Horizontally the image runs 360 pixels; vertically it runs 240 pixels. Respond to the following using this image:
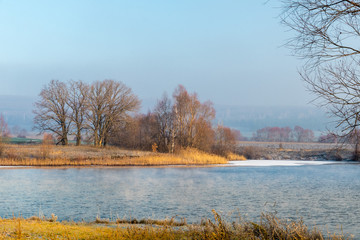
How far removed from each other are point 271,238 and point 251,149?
3281 centimetres

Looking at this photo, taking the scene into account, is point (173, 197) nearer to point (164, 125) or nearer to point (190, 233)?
point (190, 233)

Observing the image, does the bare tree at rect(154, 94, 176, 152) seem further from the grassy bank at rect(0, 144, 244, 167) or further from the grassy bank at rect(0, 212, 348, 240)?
the grassy bank at rect(0, 212, 348, 240)

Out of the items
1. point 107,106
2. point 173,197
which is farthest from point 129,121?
point 173,197

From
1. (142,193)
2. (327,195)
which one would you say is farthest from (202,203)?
(327,195)

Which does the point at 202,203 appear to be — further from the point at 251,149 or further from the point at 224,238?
the point at 251,149

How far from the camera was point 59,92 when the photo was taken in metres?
34.8

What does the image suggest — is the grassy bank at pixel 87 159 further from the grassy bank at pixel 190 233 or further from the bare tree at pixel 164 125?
the grassy bank at pixel 190 233

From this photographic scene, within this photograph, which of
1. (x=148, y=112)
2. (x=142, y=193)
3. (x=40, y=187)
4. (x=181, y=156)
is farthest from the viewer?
(x=148, y=112)

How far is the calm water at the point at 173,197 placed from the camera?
9.34m

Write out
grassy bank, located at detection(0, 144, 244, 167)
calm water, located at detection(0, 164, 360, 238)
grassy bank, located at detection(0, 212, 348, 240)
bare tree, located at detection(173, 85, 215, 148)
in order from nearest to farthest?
grassy bank, located at detection(0, 212, 348, 240) < calm water, located at detection(0, 164, 360, 238) < grassy bank, located at detection(0, 144, 244, 167) < bare tree, located at detection(173, 85, 215, 148)

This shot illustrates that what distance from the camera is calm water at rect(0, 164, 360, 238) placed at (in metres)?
9.34

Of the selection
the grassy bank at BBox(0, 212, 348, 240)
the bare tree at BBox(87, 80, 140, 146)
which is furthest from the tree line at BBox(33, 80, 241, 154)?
the grassy bank at BBox(0, 212, 348, 240)

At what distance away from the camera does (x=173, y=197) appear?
12.1 metres

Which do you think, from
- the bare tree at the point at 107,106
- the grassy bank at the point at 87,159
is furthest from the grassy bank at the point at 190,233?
the bare tree at the point at 107,106
